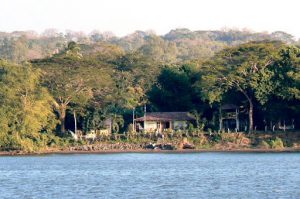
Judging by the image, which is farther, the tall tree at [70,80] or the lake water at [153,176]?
the tall tree at [70,80]

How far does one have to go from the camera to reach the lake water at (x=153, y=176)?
38.9 m

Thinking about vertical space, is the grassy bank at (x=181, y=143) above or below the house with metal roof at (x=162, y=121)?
below

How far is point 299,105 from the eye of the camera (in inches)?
2788

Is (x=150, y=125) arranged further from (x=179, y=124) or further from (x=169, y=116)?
(x=179, y=124)

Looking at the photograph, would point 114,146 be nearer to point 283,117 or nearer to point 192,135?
point 192,135

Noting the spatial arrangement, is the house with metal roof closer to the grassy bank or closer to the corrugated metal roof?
the corrugated metal roof

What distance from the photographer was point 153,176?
47438mm

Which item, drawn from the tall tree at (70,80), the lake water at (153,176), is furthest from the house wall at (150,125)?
the lake water at (153,176)

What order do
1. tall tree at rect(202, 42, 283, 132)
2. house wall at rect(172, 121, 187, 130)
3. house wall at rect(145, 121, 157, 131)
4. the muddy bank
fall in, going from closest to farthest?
1. the muddy bank
2. tall tree at rect(202, 42, 283, 132)
3. house wall at rect(172, 121, 187, 130)
4. house wall at rect(145, 121, 157, 131)

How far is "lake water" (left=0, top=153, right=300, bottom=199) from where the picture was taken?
38.9 metres

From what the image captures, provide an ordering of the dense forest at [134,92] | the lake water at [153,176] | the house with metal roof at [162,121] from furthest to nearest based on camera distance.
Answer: the house with metal roof at [162,121] → the dense forest at [134,92] → the lake water at [153,176]

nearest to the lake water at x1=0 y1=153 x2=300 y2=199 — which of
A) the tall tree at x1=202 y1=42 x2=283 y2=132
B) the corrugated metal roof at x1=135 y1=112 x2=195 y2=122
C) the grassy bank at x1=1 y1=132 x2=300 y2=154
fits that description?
the grassy bank at x1=1 y1=132 x2=300 y2=154

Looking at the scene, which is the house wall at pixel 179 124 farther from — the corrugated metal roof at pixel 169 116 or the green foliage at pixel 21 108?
the green foliage at pixel 21 108

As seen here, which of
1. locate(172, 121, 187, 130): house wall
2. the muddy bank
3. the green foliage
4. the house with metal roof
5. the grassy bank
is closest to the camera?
the green foliage
